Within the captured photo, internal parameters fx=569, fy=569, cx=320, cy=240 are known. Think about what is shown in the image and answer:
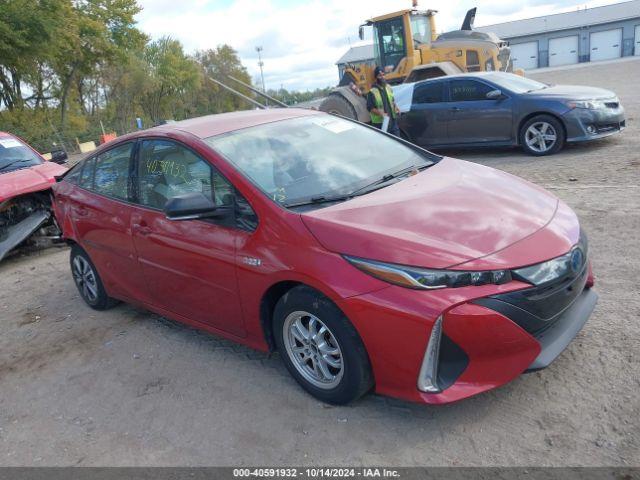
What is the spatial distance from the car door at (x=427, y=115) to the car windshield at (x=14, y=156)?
6.57m

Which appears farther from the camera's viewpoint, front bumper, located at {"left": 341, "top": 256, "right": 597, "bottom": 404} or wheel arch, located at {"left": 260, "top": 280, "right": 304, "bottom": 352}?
wheel arch, located at {"left": 260, "top": 280, "right": 304, "bottom": 352}

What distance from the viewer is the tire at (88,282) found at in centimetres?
507

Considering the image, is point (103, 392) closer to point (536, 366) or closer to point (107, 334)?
point (107, 334)

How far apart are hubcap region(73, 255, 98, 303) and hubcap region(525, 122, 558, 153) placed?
7459 millimetres

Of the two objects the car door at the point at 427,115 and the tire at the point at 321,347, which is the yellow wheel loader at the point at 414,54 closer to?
the car door at the point at 427,115

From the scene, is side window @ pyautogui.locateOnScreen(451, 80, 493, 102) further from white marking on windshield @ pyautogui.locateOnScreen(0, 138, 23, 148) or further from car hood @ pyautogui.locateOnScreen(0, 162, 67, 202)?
white marking on windshield @ pyautogui.locateOnScreen(0, 138, 23, 148)

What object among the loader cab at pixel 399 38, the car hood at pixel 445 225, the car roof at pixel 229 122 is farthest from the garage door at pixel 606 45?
A: the car hood at pixel 445 225

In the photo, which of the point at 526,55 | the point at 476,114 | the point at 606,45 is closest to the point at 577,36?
the point at 606,45

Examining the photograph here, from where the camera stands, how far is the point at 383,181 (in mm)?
3715

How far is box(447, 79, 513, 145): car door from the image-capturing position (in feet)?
32.2

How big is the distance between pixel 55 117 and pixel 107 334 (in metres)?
39.9

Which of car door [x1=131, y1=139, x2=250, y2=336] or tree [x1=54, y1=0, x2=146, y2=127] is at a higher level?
tree [x1=54, y1=0, x2=146, y2=127]

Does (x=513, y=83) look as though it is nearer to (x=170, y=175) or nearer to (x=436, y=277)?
(x=170, y=175)

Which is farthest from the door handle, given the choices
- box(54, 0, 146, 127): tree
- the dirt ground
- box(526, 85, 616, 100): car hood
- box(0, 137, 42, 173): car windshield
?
box(54, 0, 146, 127): tree
